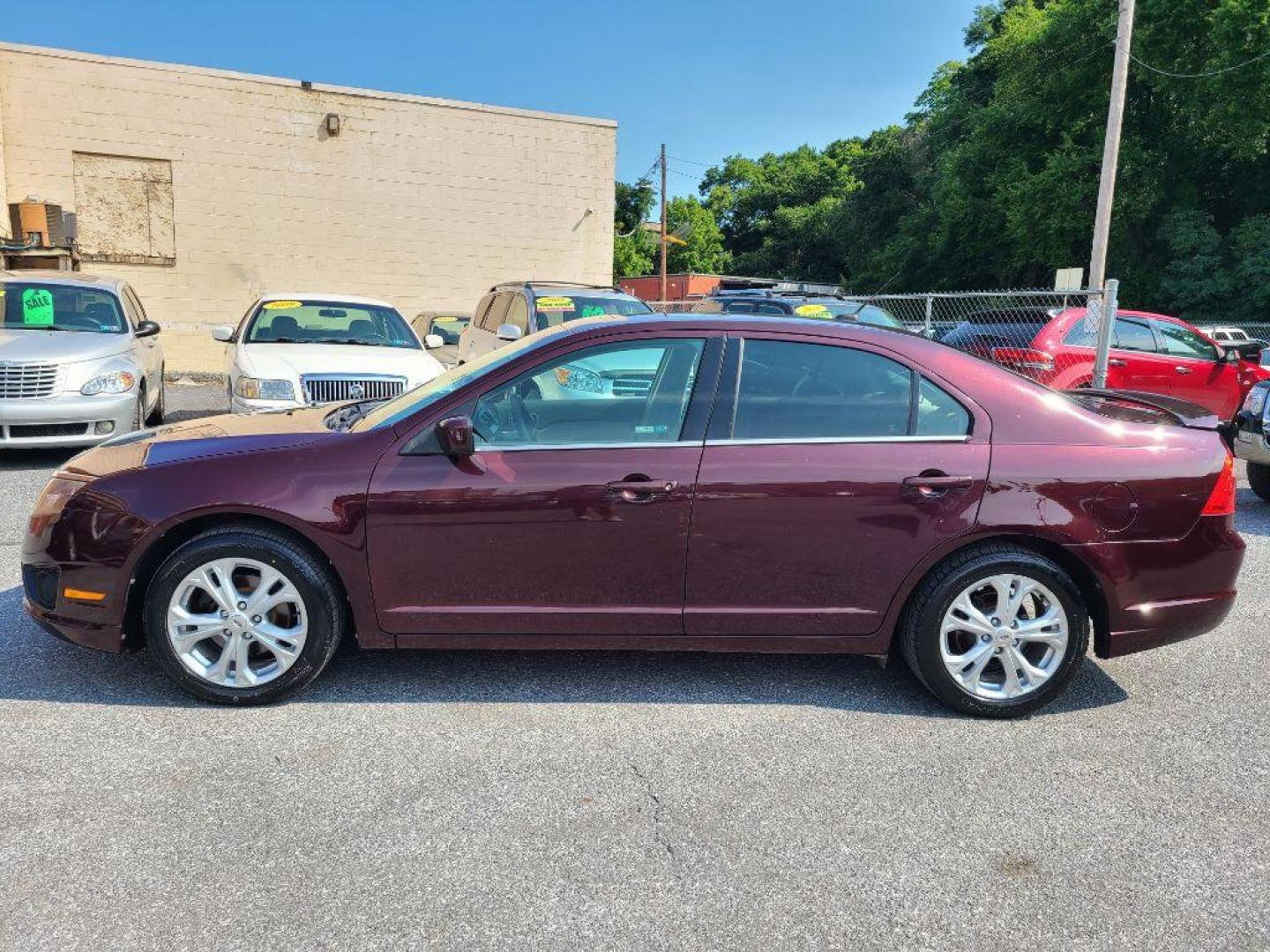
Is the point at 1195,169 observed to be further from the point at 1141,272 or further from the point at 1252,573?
the point at 1252,573

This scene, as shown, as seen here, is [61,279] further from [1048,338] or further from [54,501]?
[1048,338]

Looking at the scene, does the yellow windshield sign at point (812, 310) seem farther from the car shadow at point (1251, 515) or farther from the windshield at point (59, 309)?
the windshield at point (59, 309)

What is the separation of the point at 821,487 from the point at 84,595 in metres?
2.87

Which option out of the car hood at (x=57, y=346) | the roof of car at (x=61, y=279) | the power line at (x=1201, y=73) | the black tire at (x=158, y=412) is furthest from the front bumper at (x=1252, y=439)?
the power line at (x=1201, y=73)

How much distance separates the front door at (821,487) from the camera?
3.59 metres

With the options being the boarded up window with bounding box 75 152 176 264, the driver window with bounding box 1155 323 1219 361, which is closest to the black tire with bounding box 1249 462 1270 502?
the driver window with bounding box 1155 323 1219 361

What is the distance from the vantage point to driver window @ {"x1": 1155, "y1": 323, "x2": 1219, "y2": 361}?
10.5 m

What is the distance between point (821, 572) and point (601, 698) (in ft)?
3.37

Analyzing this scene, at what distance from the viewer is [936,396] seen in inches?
147

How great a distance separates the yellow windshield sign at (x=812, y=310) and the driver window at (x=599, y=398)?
6985 millimetres

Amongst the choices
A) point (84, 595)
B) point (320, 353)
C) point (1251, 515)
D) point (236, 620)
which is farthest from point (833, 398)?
point (320, 353)

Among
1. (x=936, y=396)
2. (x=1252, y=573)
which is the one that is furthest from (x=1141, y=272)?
(x=936, y=396)

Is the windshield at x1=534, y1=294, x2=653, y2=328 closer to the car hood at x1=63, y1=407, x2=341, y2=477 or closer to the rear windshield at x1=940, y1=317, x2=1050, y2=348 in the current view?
the rear windshield at x1=940, y1=317, x2=1050, y2=348

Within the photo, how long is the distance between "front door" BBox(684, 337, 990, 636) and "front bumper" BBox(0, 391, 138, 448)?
21.3 feet
